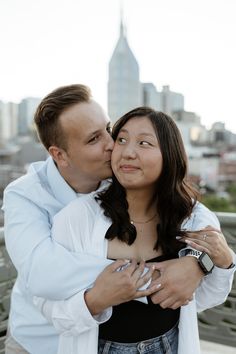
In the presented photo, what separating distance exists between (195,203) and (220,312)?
133 cm

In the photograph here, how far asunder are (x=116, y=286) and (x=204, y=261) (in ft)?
0.95

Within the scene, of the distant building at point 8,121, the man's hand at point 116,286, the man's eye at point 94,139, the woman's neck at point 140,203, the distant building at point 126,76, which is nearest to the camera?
the man's hand at point 116,286

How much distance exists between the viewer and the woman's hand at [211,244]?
4.25ft

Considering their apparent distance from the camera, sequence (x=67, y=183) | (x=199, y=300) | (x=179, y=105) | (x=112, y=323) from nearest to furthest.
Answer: (x=112, y=323), (x=199, y=300), (x=67, y=183), (x=179, y=105)

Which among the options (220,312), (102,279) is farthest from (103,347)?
(220,312)

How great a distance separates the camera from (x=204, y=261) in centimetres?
127

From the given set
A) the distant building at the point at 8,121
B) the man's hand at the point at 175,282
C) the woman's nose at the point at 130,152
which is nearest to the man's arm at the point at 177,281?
the man's hand at the point at 175,282

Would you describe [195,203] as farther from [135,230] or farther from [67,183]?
[67,183]

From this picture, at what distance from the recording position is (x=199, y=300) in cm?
142

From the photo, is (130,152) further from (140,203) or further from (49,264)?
(49,264)

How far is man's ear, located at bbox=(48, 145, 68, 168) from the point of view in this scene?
1.54 m

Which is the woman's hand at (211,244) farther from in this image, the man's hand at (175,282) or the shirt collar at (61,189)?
the shirt collar at (61,189)

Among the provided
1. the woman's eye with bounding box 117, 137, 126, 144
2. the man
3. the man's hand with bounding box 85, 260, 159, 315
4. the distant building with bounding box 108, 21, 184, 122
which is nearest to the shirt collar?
the man

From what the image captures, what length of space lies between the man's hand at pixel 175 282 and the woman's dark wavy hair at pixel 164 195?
0.28 ft
